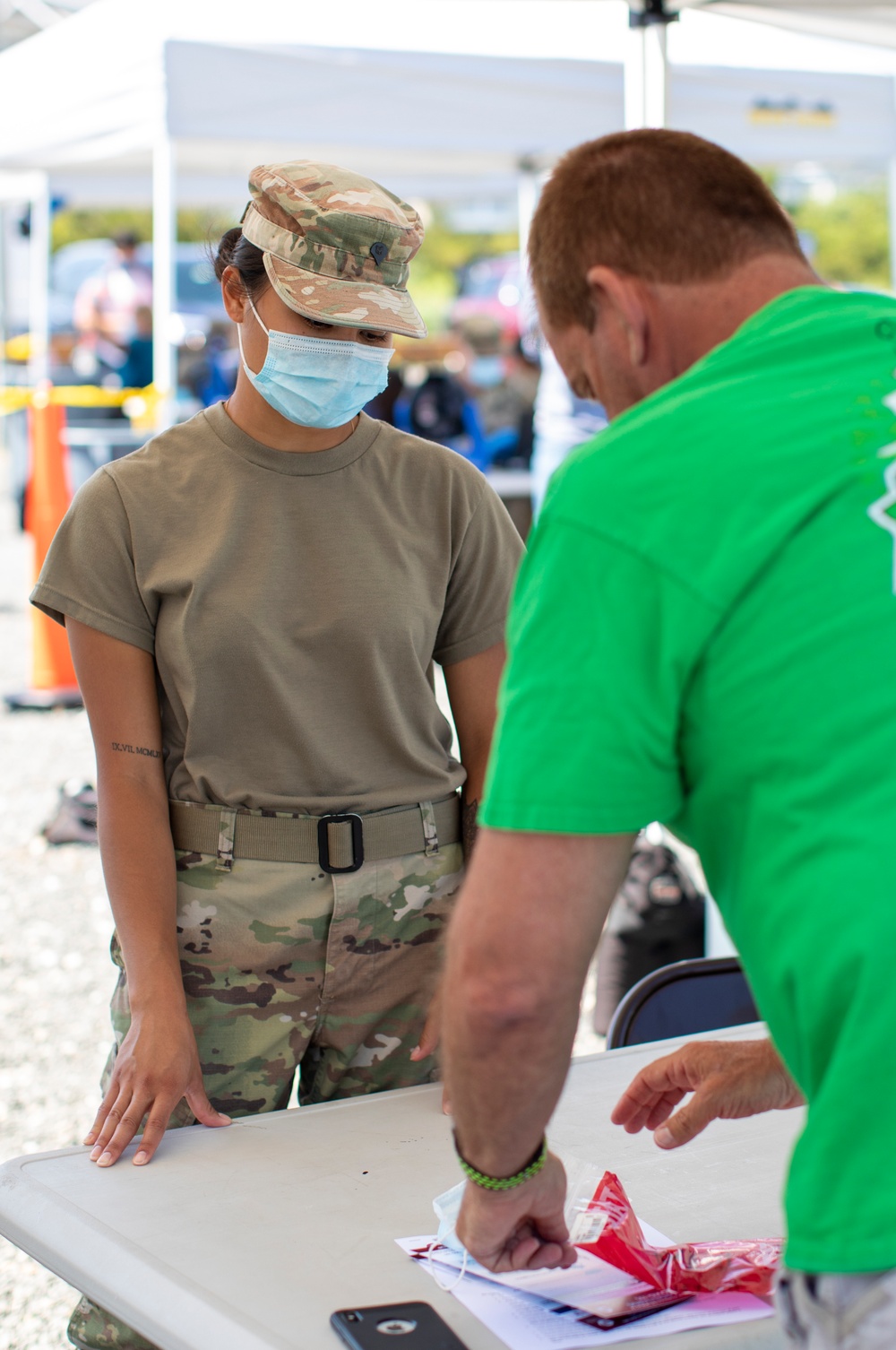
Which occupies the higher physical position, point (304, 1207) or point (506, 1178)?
point (506, 1178)

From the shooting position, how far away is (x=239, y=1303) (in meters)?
1.19

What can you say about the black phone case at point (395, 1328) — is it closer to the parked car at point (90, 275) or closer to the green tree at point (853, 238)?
the parked car at point (90, 275)

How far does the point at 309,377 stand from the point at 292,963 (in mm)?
675

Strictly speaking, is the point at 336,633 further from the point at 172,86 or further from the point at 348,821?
the point at 172,86

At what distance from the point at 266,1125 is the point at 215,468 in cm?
74

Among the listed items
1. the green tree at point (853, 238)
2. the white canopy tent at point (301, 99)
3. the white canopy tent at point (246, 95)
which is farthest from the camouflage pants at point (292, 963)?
the green tree at point (853, 238)

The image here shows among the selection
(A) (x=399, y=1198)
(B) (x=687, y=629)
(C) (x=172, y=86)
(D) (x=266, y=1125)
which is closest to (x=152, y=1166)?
(D) (x=266, y=1125)

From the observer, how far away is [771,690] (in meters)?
0.85

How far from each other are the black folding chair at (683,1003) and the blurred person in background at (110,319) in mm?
8725

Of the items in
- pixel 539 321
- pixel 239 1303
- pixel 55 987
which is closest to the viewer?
pixel 539 321

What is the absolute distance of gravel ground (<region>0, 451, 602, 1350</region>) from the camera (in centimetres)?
265

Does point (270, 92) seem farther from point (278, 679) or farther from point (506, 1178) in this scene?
point (506, 1178)

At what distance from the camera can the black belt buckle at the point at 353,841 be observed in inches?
62.3

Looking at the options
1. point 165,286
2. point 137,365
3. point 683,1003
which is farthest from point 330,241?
point 137,365
